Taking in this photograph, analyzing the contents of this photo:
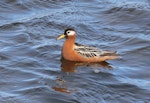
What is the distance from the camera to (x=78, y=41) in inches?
687

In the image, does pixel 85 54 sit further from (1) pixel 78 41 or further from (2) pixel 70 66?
(1) pixel 78 41

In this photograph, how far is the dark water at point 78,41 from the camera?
43.2 feet

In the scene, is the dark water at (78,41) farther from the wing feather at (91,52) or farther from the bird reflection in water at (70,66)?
the wing feather at (91,52)

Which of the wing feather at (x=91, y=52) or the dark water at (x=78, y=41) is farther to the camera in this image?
the wing feather at (x=91, y=52)

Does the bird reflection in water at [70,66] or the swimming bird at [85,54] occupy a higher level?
the swimming bird at [85,54]

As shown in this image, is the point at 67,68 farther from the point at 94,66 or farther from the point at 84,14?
the point at 84,14

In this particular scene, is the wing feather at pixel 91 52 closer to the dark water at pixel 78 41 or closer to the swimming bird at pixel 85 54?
the swimming bird at pixel 85 54

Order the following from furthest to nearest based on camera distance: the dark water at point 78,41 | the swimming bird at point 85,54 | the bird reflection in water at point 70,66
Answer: the swimming bird at point 85,54 → the bird reflection in water at point 70,66 → the dark water at point 78,41

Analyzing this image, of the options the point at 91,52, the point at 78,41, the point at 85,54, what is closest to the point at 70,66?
the point at 85,54

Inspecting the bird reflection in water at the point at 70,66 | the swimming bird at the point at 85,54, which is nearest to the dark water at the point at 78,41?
the bird reflection in water at the point at 70,66

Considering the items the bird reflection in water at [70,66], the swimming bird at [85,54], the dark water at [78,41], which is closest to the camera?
the dark water at [78,41]

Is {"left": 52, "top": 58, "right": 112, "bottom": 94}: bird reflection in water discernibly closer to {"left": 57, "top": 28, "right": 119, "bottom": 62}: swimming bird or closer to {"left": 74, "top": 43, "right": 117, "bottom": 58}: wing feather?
{"left": 57, "top": 28, "right": 119, "bottom": 62}: swimming bird

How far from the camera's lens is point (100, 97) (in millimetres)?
12977

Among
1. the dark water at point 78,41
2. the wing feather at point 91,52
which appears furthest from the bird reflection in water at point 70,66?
Answer: the wing feather at point 91,52
